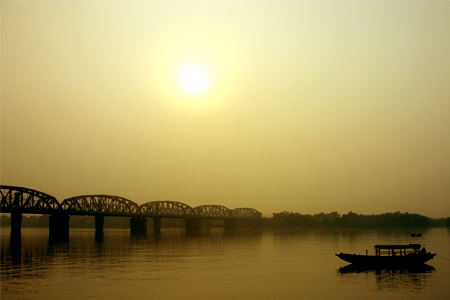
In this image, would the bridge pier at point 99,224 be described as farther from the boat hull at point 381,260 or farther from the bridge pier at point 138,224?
the boat hull at point 381,260

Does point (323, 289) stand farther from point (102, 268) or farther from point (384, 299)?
point (102, 268)

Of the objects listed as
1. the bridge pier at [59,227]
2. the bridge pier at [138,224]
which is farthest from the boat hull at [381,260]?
the bridge pier at [138,224]

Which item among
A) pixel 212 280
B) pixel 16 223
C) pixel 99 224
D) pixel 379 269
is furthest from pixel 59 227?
pixel 379 269

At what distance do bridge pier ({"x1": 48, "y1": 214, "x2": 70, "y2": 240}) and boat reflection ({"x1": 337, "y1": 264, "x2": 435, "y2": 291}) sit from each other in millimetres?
89880

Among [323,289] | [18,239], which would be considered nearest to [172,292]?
[323,289]

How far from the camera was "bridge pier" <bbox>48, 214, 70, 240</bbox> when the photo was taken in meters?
116

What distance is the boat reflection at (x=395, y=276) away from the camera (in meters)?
38.3

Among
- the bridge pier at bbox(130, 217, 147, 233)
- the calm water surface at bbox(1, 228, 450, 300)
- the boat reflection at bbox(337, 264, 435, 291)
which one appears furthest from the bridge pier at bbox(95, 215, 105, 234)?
the boat reflection at bbox(337, 264, 435, 291)

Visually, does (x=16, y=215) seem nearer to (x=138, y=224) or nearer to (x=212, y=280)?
(x=138, y=224)

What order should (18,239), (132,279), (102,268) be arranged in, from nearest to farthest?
(132,279), (102,268), (18,239)

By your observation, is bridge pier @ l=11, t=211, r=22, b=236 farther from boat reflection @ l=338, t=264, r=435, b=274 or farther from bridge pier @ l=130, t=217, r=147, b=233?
boat reflection @ l=338, t=264, r=435, b=274

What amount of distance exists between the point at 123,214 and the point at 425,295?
484ft

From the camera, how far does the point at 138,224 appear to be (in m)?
184

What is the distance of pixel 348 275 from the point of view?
43.8 m
